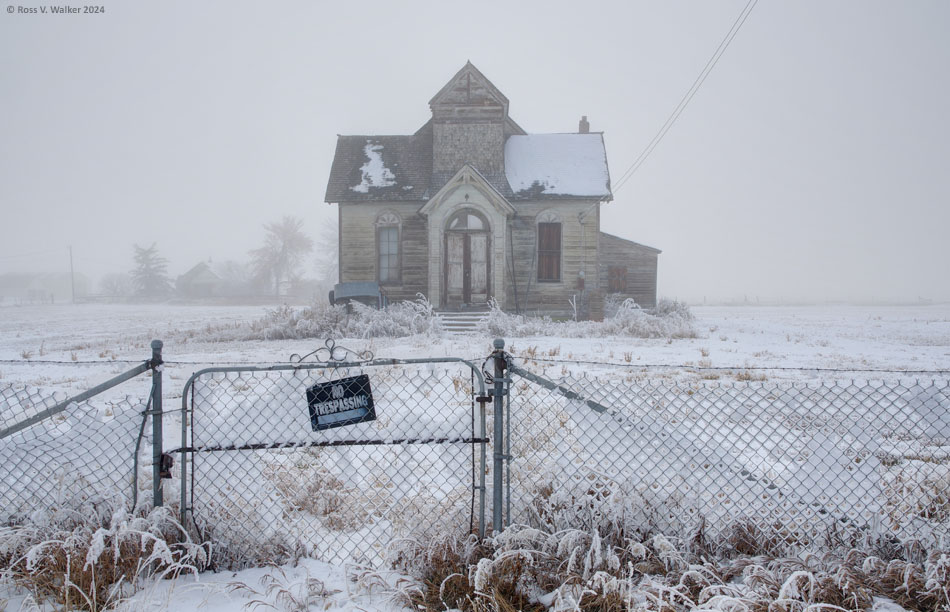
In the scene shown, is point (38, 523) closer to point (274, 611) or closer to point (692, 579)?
point (274, 611)

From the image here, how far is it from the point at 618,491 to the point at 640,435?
359 millimetres

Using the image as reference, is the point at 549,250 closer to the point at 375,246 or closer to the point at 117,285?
the point at 375,246

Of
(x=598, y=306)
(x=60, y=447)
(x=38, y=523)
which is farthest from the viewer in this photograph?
(x=598, y=306)

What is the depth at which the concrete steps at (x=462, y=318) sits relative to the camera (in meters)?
16.9

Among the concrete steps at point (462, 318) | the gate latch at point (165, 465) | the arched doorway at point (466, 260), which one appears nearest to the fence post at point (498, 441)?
the gate latch at point (165, 465)

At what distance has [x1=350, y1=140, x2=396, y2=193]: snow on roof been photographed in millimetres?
19453

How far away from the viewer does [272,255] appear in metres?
70.2

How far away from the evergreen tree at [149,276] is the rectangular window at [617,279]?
63.3 meters

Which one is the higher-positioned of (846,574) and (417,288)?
(417,288)

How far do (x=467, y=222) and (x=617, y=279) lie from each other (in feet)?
24.6

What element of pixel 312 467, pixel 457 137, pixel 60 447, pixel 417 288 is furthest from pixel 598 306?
pixel 60 447

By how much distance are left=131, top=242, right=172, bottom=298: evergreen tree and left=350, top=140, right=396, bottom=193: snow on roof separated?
5896cm

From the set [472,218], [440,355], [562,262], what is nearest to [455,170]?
[472,218]

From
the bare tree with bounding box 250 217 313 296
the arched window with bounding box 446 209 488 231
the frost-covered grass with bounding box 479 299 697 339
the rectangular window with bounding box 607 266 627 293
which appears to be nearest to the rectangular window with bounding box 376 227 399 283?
the arched window with bounding box 446 209 488 231
